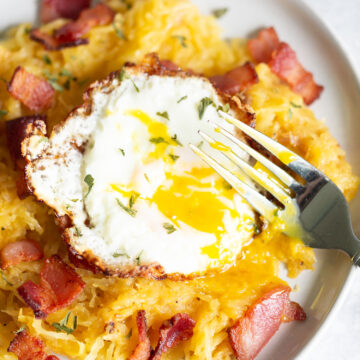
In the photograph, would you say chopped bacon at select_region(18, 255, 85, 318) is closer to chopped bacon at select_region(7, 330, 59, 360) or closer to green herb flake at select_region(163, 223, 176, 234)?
chopped bacon at select_region(7, 330, 59, 360)

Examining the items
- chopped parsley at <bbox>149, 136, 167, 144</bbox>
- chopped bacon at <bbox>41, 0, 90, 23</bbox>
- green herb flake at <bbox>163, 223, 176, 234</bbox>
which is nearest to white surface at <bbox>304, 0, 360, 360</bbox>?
green herb flake at <bbox>163, 223, 176, 234</bbox>

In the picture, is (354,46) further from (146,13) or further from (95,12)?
(95,12)

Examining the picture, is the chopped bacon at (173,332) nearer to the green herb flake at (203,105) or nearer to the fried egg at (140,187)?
the fried egg at (140,187)

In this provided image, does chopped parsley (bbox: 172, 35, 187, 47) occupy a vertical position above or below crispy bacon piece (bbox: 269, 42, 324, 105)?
below

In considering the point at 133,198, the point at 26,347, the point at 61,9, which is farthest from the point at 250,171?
the point at 61,9

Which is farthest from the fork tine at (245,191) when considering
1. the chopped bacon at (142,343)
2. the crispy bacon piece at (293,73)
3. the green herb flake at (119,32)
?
the green herb flake at (119,32)

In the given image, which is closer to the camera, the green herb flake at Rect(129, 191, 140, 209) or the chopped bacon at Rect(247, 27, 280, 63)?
the green herb flake at Rect(129, 191, 140, 209)
